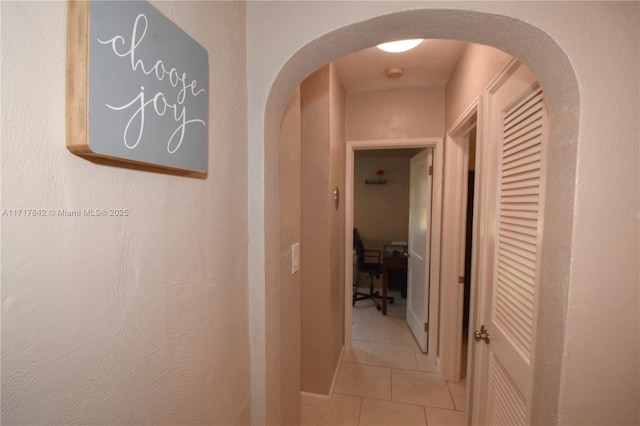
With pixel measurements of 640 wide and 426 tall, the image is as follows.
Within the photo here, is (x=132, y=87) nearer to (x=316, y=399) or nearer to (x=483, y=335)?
(x=483, y=335)

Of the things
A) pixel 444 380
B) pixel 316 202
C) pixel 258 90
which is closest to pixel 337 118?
pixel 316 202

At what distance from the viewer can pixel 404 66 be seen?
2.06 m

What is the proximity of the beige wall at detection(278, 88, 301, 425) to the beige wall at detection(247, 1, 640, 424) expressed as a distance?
0.44 metres

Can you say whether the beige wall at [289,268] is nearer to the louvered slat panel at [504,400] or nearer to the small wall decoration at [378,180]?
the louvered slat panel at [504,400]

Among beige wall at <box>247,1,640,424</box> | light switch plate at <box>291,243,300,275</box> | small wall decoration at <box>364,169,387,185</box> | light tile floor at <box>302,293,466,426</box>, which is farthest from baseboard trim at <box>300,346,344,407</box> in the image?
small wall decoration at <box>364,169,387,185</box>

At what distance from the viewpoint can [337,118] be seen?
7.13ft

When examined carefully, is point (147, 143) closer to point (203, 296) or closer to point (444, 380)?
point (203, 296)

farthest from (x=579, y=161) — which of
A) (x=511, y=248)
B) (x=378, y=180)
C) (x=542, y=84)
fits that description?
(x=378, y=180)

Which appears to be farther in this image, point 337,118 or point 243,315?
point 337,118

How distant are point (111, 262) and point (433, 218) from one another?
94.5 inches

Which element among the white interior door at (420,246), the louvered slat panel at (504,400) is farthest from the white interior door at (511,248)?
the white interior door at (420,246)

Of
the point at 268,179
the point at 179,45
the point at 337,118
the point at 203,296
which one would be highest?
the point at 337,118

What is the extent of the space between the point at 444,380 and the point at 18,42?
2.86 m

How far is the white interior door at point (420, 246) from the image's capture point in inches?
101
